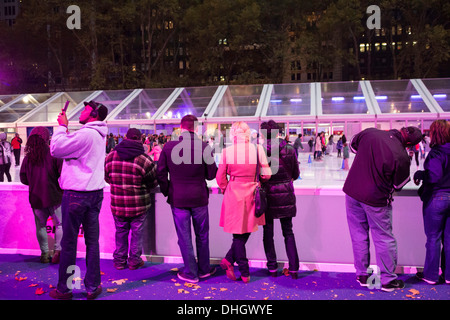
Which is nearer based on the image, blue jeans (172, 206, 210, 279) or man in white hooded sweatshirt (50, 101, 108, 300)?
man in white hooded sweatshirt (50, 101, 108, 300)

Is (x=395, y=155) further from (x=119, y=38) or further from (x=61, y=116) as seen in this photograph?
(x=119, y=38)

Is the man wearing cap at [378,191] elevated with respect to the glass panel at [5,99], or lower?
lower

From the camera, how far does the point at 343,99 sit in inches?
651

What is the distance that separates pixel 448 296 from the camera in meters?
3.63

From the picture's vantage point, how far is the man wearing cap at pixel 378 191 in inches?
144

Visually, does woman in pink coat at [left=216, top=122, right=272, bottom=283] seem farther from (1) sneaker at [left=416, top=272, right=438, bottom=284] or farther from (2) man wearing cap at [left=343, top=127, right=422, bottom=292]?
(1) sneaker at [left=416, top=272, right=438, bottom=284]

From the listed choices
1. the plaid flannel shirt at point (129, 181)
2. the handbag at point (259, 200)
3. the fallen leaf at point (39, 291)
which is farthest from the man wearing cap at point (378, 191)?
the fallen leaf at point (39, 291)

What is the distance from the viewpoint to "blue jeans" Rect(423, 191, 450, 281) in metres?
3.82

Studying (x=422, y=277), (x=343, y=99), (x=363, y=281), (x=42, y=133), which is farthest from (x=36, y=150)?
(x=343, y=99)

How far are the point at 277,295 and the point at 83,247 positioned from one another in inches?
108

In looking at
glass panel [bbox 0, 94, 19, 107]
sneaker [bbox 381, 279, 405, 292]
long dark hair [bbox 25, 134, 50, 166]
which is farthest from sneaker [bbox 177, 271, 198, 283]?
glass panel [bbox 0, 94, 19, 107]

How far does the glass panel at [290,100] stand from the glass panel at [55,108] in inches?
374

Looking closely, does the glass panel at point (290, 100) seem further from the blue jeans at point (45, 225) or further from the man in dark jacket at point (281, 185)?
the blue jeans at point (45, 225)

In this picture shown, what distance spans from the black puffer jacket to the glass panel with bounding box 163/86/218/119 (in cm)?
1265
